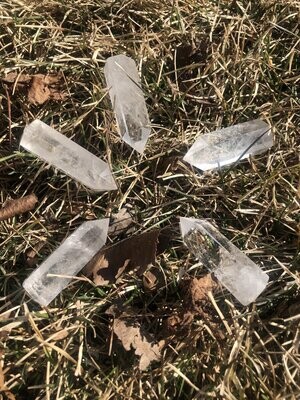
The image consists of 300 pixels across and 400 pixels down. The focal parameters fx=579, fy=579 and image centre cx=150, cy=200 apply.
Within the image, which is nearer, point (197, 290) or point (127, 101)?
point (197, 290)

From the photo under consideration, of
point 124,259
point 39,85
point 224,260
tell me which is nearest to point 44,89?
point 39,85

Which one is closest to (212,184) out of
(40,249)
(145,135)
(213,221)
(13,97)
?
(213,221)

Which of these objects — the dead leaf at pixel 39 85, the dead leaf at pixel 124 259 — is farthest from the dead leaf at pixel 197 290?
the dead leaf at pixel 39 85

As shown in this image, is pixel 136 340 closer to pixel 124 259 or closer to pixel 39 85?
pixel 124 259

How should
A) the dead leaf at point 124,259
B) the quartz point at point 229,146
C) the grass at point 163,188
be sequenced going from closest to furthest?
the grass at point 163,188, the dead leaf at point 124,259, the quartz point at point 229,146

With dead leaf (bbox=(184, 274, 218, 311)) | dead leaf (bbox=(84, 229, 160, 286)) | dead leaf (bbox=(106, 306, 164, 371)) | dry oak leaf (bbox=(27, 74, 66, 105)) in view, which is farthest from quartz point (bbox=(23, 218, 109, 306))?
dry oak leaf (bbox=(27, 74, 66, 105))

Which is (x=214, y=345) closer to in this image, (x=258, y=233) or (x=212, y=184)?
(x=258, y=233)

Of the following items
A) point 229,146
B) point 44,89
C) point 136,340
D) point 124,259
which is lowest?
point 136,340

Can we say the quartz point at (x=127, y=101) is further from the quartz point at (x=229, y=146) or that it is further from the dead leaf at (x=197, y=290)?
the dead leaf at (x=197, y=290)
